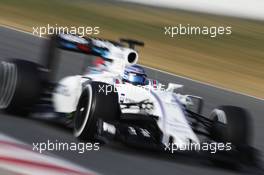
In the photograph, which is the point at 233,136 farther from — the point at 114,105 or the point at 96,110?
the point at 96,110

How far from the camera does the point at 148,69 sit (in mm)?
14773

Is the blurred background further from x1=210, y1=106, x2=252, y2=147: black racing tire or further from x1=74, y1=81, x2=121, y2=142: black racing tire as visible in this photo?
x1=74, y1=81, x2=121, y2=142: black racing tire

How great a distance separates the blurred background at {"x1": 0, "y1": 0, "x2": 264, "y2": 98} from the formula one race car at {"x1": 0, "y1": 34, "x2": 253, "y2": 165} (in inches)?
272

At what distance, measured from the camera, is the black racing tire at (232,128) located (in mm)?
7257

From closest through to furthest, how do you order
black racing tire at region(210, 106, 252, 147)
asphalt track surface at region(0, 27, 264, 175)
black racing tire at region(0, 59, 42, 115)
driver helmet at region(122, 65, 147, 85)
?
asphalt track surface at region(0, 27, 264, 175) < black racing tire at region(210, 106, 252, 147) < driver helmet at region(122, 65, 147, 85) < black racing tire at region(0, 59, 42, 115)

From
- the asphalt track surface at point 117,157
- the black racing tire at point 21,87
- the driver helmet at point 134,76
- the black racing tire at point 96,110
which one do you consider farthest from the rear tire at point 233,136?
the black racing tire at point 21,87

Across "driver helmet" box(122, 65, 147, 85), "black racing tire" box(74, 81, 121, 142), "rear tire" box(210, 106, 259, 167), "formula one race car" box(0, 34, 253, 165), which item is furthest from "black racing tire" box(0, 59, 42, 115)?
"rear tire" box(210, 106, 259, 167)

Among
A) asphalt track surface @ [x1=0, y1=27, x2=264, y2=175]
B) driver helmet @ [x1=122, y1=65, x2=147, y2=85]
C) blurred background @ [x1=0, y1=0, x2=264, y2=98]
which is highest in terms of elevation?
blurred background @ [x1=0, y1=0, x2=264, y2=98]

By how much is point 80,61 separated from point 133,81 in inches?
268

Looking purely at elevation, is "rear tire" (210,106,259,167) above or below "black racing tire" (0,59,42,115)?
below

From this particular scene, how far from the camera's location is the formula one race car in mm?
6848

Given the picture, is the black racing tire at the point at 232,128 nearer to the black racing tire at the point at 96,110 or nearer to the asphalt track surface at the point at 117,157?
the asphalt track surface at the point at 117,157

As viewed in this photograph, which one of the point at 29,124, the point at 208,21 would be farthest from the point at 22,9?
the point at 29,124

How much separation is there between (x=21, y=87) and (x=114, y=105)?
4.83ft
